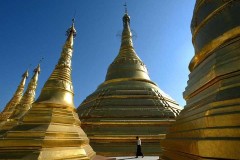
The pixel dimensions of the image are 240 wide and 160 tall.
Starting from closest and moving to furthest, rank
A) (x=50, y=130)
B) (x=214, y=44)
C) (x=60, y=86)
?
1. (x=214, y=44)
2. (x=50, y=130)
3. (x=60, y=86)

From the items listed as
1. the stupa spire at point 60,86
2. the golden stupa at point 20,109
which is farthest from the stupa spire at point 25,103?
the stupa spire at point 60,86

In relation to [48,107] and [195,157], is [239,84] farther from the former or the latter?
[48,107]

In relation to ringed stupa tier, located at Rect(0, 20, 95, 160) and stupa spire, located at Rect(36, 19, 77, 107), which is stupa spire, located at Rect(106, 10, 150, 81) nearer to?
stupa spire, located at Rect(36, 19, 77, 107)

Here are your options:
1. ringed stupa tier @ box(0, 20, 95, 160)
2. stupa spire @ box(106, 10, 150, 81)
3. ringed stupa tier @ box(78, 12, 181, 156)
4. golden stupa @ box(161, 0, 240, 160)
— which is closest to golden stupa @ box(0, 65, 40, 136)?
ringed stupa tier @ box(78, 12, 181, 156)

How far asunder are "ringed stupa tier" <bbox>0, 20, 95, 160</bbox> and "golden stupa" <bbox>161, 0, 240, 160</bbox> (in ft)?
7.05

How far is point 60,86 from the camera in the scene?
5.58 m

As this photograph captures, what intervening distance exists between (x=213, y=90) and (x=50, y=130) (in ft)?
10.8

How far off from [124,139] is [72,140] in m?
4.99

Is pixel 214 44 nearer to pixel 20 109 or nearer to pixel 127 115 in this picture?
pixel 127 115

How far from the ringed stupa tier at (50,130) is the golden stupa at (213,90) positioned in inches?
84.6

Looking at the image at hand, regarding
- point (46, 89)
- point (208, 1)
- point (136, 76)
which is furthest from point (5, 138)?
point (136, 76)

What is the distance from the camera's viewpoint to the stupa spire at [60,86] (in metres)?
5.30

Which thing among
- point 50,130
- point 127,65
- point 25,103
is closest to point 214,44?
point 50,130

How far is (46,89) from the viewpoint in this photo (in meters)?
5.49
